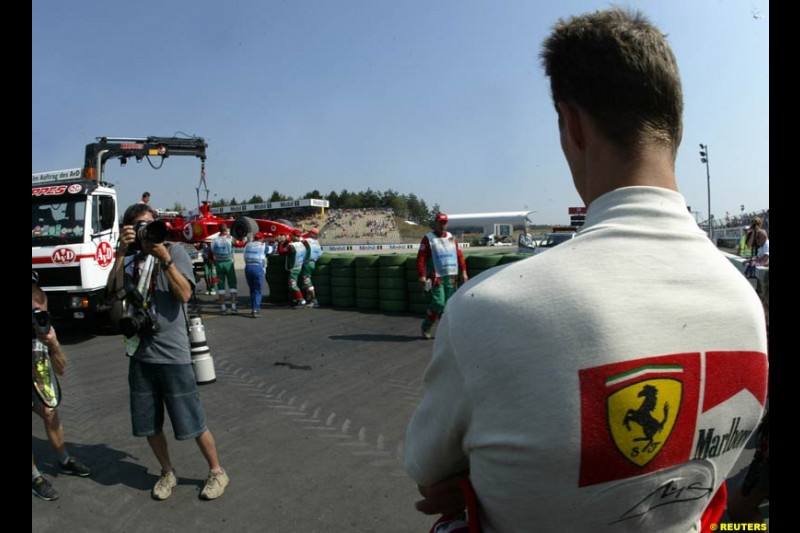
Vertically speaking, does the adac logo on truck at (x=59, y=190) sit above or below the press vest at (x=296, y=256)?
above

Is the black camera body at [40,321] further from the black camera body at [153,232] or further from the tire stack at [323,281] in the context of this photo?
the tire stack at [323,281]

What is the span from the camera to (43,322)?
379 centimetres

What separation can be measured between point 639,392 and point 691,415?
0.14 m

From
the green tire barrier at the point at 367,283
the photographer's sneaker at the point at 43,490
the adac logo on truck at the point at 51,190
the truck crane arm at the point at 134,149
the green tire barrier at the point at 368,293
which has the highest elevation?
the truck crane arm at the point at 134,149

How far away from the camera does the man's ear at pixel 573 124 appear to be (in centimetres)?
102

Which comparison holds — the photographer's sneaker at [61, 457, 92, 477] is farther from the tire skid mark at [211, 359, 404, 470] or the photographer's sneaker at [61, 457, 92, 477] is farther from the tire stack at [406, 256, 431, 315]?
the tire stack at [406, 256, 431, 315]

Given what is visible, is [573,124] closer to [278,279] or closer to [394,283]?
[394,283]

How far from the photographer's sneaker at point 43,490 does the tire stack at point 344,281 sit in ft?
28.5

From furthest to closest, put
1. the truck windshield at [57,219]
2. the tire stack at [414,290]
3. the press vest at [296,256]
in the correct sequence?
the press vest at [296,256], the tire stack at [414,290], the truck windshield at [57,219]

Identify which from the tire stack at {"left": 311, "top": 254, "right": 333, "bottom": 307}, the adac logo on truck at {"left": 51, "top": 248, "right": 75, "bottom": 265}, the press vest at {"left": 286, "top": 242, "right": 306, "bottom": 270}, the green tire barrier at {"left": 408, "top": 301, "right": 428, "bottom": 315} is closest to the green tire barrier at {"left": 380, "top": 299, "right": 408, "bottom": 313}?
the green tire barrier at {"left": 408, "top": 301, "right": 428, "bottom": 315}

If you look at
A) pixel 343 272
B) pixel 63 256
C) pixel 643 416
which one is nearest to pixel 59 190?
pixel 63 256

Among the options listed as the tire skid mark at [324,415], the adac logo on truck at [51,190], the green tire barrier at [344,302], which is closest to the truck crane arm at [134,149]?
the adac logo on truck at [51,190]
